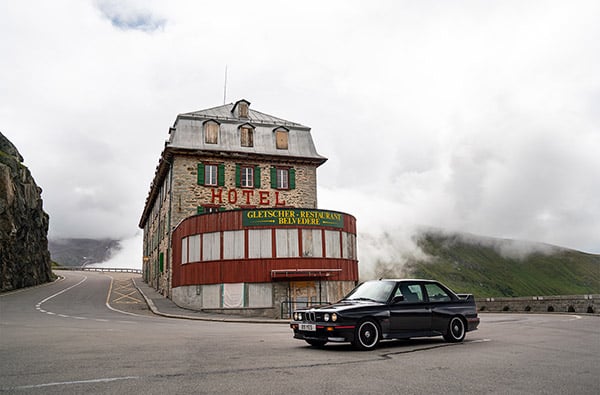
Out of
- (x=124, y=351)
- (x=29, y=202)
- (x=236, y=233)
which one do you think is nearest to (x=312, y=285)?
(x=236, y=233)

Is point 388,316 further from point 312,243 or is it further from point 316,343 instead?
point 312,243

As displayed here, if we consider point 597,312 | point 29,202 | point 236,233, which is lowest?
point 597,312

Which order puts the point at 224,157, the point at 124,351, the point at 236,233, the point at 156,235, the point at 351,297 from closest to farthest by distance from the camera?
the point at 124,351
the point at 351,297
the point at 236,233
the point at 224,157
the point at 156,235

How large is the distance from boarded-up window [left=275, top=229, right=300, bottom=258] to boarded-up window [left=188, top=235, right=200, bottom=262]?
4.41m

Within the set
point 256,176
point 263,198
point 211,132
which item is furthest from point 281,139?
point 211,132

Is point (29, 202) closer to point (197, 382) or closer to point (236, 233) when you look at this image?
point (236, 233)

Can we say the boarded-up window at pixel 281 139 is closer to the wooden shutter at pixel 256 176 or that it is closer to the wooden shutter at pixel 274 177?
the wooden shutter at pixel 274 177

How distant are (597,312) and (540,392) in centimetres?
2289

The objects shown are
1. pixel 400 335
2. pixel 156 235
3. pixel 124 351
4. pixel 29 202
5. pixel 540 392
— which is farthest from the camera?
pixel 29 202

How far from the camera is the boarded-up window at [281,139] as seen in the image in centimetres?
3878

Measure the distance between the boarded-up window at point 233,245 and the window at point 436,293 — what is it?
1719 centimetres

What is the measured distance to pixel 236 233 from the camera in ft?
90.9

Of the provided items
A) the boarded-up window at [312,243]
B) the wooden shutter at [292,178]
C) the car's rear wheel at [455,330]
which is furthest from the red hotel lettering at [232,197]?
the car's rear wheel at [455,330]

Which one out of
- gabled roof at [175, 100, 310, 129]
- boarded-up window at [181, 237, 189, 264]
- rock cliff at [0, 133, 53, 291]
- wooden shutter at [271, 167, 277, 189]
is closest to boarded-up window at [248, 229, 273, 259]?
boarded-up window at [181, 237, 189, 264]
